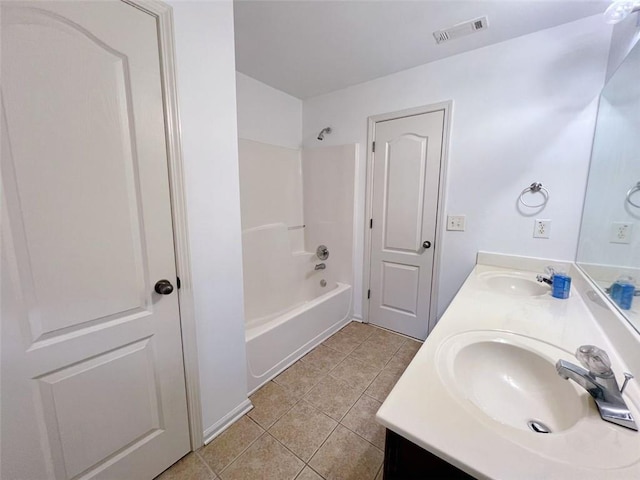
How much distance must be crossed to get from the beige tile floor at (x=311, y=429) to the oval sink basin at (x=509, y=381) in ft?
2.46

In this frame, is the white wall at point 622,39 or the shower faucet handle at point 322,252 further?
the shower faucet handle at point 322,252

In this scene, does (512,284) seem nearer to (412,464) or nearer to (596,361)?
(596,361)

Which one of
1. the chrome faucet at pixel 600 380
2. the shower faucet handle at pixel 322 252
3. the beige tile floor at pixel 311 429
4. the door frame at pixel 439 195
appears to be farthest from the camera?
the shower faucet handle at pixel 322 252

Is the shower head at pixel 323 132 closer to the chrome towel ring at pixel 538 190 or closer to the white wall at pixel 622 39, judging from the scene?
the chrome towel ring at pixel 538 190

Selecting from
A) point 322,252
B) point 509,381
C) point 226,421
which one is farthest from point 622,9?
point 226,421

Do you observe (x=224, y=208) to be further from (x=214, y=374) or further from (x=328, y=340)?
(x=328, y=340)

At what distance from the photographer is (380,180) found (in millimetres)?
2350

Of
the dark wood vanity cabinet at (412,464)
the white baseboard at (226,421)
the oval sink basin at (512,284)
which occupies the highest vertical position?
the oval sink basin at (512,284)

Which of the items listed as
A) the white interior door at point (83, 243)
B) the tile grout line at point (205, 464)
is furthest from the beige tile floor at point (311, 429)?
the white interior door at point (83, 243)

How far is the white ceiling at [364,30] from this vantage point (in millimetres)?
1420

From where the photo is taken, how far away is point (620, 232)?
109cm

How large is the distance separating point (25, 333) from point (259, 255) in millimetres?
1640

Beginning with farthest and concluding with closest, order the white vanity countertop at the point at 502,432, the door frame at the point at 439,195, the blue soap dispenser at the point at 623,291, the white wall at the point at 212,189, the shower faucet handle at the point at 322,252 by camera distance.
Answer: the shower faucet handle at the point at 322,252 → the door frame at the point at 439,195 → the white wall at the point at 212,189 → the blue soap dispenser at the point at 623,291 → the white vanity countertop at the point at 502,432

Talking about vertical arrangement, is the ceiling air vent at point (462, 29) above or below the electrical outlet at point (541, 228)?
above
